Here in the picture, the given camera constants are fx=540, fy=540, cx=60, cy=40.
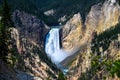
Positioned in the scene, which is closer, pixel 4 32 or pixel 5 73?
pixel 5 73

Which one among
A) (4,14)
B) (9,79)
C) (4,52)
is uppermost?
(4,14)

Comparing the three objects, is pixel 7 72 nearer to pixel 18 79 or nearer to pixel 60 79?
pixel 18 79

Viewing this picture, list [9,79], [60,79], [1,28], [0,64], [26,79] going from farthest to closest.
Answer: [60,79], [1,28], [26,79], [0,64], [9,79]

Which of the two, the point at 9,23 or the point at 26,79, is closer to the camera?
the point at 26,79

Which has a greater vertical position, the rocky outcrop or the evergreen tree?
the evergreen tree

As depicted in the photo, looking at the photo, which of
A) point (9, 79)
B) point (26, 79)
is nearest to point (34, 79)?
point (26, 79)

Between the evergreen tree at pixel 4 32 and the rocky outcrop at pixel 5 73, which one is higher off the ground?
the evergreen tree at pixel 4 32

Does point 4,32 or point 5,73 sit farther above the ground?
point 4,32

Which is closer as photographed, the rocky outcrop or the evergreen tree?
the rocky outcrop

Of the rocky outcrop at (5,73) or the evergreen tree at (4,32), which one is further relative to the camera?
the evergreen tree at (4,32)

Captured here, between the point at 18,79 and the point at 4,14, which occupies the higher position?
the point at 4,14

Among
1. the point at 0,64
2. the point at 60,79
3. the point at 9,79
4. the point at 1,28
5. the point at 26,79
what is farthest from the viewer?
the point at 60,79
